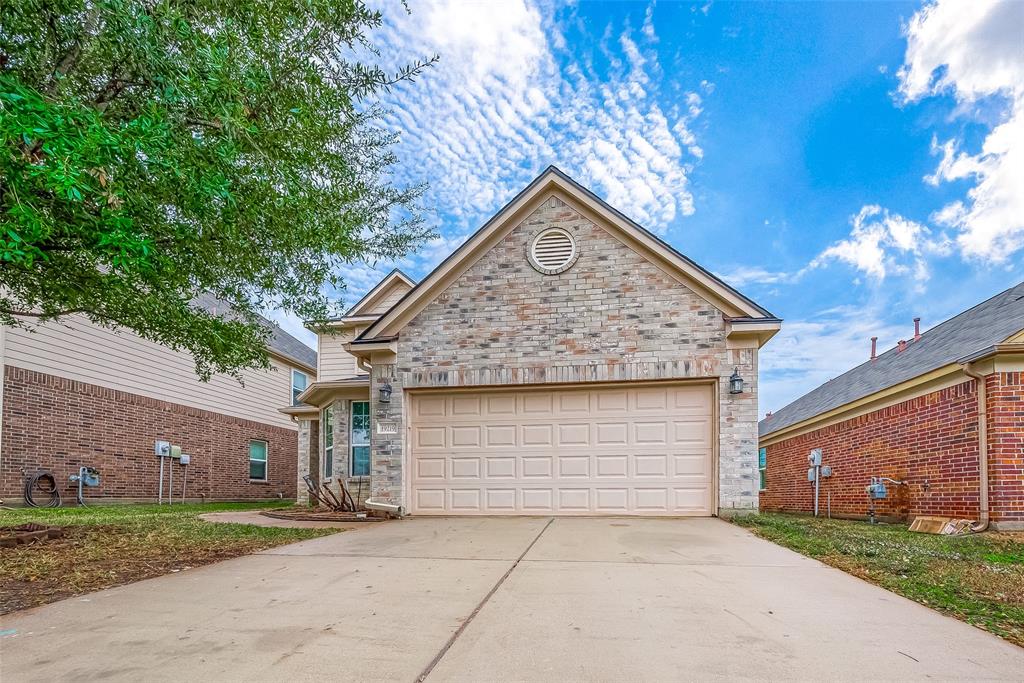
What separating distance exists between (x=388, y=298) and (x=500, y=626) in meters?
12.0

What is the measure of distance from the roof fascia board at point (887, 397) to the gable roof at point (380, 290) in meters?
10.2

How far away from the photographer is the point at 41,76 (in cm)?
515

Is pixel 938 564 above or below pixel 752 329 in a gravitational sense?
below

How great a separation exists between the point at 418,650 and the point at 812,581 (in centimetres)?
335

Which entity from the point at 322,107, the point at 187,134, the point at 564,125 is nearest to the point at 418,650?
the point at 187,134

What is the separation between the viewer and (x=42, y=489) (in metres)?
12.1

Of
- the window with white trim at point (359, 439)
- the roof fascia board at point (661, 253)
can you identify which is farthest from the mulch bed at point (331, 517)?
the roof fascia board at point (661, 253)

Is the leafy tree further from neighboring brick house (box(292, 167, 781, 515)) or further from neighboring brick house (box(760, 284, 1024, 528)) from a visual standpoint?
neighboring brick house (box(760, 284, 1024, 528))

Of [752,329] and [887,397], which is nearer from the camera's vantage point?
[752,329]

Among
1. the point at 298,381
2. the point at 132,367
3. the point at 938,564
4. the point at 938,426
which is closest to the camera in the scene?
the point at 938,564

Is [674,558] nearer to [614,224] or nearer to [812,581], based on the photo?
[812,581]

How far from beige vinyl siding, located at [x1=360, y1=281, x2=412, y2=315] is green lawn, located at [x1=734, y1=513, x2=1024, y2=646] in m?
9.66

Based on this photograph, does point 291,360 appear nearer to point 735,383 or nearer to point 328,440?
point 328,440

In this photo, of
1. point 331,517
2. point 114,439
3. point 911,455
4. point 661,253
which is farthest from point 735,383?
point 114,439
